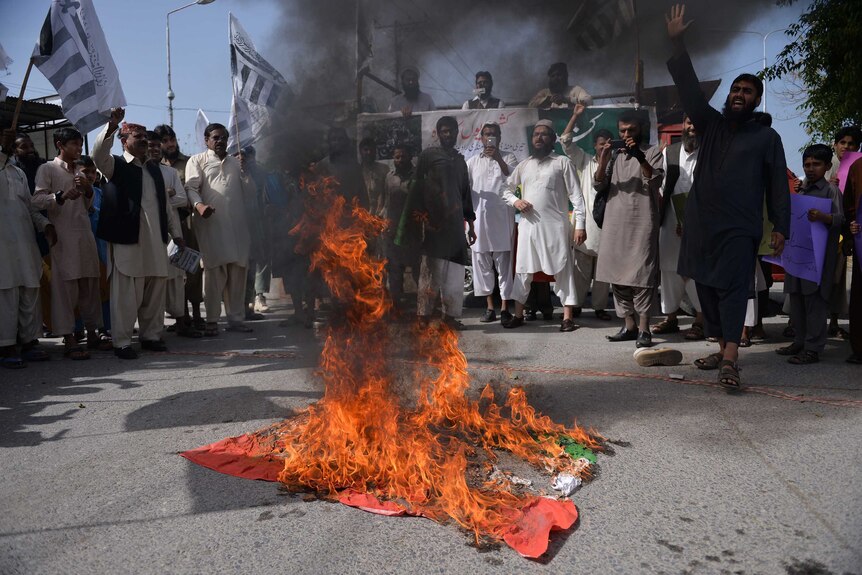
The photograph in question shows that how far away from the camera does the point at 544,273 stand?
25.2ft

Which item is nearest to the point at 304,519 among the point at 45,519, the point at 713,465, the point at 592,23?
the point at 45,519

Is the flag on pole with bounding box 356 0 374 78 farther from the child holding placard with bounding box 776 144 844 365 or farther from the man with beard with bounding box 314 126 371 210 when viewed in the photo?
the child holding placard with bounding box 776 144 844 365

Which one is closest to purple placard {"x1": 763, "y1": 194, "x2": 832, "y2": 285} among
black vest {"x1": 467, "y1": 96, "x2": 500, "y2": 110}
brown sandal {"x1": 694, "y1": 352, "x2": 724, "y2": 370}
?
brown sandal {"x1": 694, "y1": 352, "x2": 724, "y2": 370}

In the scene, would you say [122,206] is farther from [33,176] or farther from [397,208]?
[397,208]

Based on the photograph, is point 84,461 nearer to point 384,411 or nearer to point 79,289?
point 384,411

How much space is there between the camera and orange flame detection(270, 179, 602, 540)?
2.86 meters

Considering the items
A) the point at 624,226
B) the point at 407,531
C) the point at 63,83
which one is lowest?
the point at 407,531

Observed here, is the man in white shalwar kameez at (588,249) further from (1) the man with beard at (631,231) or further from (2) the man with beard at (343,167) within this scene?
(2) the man with beard at (343,167)

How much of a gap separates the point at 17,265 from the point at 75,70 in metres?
2.23

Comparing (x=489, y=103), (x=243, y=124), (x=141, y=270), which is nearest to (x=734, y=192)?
(x=489, y=103)

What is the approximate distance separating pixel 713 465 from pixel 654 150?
12.8 ft

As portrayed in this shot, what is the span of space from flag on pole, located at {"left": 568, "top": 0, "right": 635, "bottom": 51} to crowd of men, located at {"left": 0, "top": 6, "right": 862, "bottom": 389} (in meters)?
0.26

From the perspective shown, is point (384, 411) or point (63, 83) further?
point (63, 83)

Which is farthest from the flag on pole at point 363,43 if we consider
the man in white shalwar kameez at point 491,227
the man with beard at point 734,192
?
the man in white shalwar kameez at point 491,227
